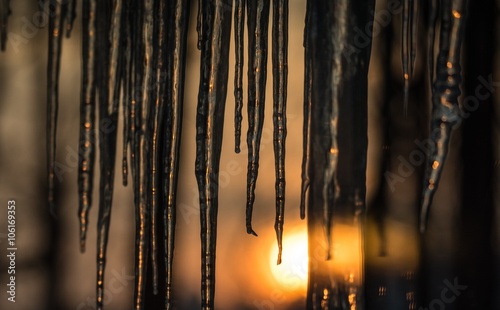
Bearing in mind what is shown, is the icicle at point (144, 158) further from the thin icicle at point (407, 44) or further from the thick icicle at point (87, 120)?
the thin icicle at point (407, 44)

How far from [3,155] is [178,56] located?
0.39 m

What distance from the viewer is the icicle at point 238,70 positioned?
0.79 m

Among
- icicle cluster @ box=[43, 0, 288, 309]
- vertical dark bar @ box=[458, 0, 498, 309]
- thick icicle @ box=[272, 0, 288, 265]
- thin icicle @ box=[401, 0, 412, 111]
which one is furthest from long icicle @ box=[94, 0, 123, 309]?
vertical dark bar @ box=[458, 0, 498, 309]

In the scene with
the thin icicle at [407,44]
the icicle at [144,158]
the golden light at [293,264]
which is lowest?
the golden light at [293,264]

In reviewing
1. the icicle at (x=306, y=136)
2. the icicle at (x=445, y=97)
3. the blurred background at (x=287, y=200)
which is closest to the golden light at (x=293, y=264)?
the blurred background at (x=287, y=200)

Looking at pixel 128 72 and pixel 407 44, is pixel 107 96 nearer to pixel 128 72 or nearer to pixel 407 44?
pixel 128 72

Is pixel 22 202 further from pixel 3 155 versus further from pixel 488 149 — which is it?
pixel 488 149

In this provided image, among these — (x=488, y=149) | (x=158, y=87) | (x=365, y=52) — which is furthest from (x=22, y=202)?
(x=488, y=149)

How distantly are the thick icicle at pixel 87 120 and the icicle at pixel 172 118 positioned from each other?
4.2 inches

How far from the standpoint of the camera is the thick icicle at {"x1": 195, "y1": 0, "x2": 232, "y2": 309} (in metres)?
0.77

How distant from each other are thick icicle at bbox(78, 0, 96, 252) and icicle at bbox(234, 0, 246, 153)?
0.67ft

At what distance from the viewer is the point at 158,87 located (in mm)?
811

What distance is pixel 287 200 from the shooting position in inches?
35.9

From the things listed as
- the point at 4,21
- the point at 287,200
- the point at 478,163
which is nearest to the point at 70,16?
the point at 4,21
